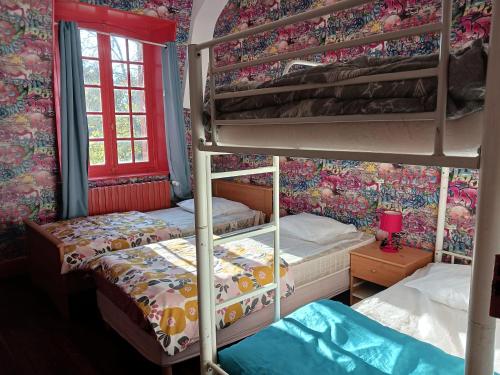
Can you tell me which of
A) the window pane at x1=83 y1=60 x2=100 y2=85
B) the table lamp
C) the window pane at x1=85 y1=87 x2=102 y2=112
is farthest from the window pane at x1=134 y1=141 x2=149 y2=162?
the table lamp

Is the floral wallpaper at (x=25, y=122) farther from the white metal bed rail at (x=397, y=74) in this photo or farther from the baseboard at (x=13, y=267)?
the white metal bed rail at (x=397, y=74)

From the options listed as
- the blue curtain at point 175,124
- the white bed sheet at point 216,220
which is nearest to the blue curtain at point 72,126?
the white bed sheet at point 216,220

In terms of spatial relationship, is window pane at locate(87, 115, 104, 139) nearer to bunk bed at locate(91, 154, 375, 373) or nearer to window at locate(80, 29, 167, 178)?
window at locate(80, 29, 167, 178)

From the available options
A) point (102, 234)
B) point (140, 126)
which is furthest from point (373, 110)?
point (140, 126)

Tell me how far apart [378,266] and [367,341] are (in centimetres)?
124

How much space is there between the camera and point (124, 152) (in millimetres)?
4566

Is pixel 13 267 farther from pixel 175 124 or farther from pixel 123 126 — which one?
pixel 175 124

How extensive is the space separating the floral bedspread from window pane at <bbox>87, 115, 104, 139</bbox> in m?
0.97

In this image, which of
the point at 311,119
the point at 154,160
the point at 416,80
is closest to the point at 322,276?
the point at 311,119

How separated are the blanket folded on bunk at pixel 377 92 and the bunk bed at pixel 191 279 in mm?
492

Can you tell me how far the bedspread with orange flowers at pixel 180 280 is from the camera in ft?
6.73

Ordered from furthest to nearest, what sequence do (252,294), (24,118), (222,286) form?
(24,118)
(222,286)
(252,294)

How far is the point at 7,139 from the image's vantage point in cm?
377

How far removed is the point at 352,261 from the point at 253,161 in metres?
1.79
